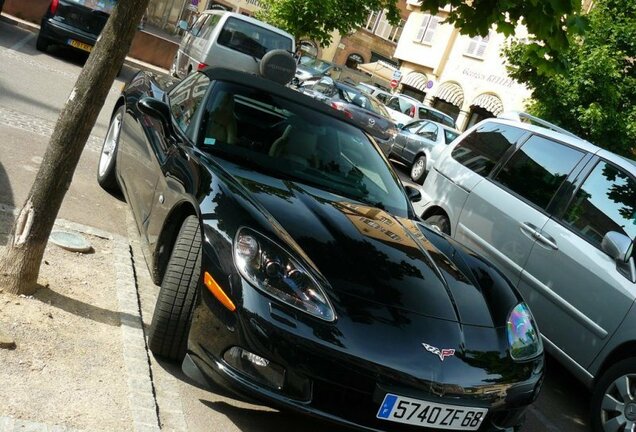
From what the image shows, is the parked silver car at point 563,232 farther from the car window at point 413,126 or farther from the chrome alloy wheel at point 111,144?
the car window at point 413,126

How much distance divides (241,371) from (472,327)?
3.71ft

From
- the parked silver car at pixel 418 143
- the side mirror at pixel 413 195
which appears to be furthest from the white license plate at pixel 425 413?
the parked silver car at pixel 418 143

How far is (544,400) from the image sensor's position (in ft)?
17.2

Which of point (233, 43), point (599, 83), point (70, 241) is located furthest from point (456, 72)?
point (70, 241)

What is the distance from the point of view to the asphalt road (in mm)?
3439

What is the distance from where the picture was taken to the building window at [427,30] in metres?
39.1

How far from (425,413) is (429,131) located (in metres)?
14.4

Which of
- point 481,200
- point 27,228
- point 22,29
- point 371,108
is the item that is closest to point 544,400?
point 481,200

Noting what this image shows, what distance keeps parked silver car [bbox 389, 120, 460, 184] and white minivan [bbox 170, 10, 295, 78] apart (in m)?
3.82

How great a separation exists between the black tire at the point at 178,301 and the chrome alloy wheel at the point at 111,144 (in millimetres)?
2923

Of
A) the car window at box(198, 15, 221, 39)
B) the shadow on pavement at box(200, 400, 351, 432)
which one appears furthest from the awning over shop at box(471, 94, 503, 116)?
the shadow on pavement at box(200, 400, 351, 432)

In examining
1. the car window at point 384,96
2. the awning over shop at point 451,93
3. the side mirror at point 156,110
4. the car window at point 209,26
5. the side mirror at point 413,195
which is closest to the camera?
the side mirror at point 156,110

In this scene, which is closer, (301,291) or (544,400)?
(301,291)

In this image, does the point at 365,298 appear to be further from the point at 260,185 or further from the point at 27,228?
the point at 27,228
